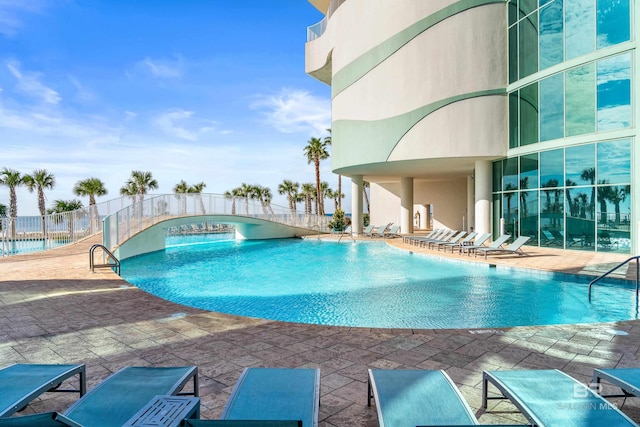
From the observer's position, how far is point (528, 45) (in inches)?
637

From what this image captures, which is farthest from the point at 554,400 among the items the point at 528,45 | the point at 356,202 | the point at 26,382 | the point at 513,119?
the point at 356,202

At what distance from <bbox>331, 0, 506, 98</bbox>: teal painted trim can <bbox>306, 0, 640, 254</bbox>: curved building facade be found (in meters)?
0.06

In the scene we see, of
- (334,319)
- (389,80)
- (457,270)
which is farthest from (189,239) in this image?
(334,319)

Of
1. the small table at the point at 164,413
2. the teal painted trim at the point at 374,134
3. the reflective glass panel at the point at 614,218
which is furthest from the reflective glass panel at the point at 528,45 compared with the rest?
the small table at the point at 164,413

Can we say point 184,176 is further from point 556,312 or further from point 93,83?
point 556,312

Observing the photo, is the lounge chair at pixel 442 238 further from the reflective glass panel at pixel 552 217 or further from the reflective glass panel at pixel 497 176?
the reflective glass panel at pixel 552 217

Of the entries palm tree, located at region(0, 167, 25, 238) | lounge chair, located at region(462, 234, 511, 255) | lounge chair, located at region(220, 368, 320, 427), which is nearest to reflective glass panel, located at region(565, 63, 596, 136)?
lounge chair, located at region(462, 234, 511, 255)

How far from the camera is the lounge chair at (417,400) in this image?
228 centimetres

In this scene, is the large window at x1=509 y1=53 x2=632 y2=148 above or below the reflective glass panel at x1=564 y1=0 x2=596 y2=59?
below

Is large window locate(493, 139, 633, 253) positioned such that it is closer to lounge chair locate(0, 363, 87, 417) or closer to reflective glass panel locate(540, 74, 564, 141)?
reflective glass panel locate(540, 74, 564, 141)

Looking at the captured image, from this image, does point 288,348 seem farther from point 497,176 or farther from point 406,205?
point 406,205

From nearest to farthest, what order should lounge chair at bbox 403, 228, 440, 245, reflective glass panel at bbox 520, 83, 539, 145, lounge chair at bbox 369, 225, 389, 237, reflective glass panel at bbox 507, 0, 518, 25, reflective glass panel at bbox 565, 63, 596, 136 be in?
reflective glass panel at bbox 565, 63, 596, 136 → reflective glass panel at bbox 520, 83, 539, 145 → reflective glass panel at bbox 507, 0, 518, 25 → lounge chair at bbox 403, 228, 440, 245 → lounge chair at bbox 369, 225, 389, 237

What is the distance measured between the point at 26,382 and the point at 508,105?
18966mm

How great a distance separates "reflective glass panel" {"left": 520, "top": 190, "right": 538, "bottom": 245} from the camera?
16.0 meters
